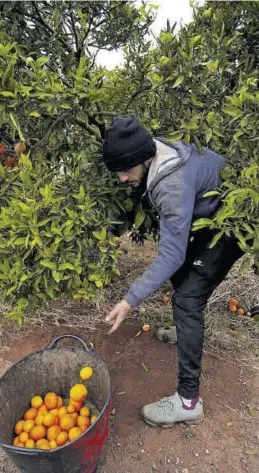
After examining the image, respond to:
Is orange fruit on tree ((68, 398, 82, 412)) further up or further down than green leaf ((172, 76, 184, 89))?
further down

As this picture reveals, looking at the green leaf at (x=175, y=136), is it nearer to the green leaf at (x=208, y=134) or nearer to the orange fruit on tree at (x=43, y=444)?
the green leaf at (x=208, y=134)

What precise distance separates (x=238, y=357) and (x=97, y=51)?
244 cm

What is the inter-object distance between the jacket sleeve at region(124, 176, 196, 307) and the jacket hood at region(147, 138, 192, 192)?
5cm

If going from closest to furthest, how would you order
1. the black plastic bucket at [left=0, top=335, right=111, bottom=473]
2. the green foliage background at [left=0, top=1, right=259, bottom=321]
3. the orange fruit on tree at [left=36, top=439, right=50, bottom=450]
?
1. the black plastic bucket at [left=0, top=335, right=111, bottom=473]
2. the green foliage background at [left=0, top=1, right=259, bottom=321]
3. the orange fruit on tree at [left=36, top=439, right=50, bottom=450]

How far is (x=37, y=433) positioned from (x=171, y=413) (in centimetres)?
84

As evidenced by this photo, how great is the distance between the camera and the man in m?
2.11

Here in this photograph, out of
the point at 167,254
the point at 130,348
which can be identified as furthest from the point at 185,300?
the point at 130,348

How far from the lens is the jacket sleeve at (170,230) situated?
2090 millimetres

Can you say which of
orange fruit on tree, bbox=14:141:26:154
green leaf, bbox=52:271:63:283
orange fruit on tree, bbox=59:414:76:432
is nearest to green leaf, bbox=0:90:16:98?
orange fruit on tree, bbox=14:141:26:154

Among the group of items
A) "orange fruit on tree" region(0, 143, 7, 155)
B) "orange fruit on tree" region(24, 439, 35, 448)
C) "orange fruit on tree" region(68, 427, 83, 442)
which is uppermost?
"orange fruit on tree" region(0, 143, 7, 155)

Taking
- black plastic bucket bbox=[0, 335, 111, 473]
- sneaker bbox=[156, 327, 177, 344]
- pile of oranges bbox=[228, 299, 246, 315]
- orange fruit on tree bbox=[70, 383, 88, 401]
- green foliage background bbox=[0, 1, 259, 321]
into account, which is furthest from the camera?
pile of oranges bbox=[228, 299, 246, 315]

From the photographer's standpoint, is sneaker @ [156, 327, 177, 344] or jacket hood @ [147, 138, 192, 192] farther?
sneaker @ [156, 327, 177, 344]

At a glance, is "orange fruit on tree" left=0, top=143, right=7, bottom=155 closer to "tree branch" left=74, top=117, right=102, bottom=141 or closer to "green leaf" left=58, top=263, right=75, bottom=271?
"tree branch" left=74, top=117, right=102, bottom=141

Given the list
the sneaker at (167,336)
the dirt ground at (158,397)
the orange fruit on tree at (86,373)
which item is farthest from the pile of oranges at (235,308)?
the orange fruit on tree at (86,373)
